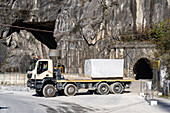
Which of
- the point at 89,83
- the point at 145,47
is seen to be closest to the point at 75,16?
the point at 145,47

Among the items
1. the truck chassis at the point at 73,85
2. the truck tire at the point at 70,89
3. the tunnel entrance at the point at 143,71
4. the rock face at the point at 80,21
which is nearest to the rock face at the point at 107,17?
the rock face at the point at 80,21

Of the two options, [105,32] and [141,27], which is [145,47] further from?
[105,32]

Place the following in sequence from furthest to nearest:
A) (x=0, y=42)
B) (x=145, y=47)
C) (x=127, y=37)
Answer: (x=0, y=42), (x=127, y=37), (x=145, y=47)

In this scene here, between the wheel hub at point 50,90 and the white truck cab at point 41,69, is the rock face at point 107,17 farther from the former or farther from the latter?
the wheel hub at point 50,90

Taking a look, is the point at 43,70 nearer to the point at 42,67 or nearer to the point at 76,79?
the point at 42,67

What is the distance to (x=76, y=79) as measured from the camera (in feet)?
71.1

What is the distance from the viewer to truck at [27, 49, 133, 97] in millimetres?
20656

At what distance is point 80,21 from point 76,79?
26593mm

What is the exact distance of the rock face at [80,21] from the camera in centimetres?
4247

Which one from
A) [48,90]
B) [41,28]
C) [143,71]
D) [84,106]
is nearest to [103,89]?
[48,90]

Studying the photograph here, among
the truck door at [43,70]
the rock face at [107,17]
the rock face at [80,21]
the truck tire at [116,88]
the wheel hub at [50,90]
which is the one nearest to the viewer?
the truck door at [43,70]

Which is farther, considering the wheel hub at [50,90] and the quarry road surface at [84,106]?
the wheel hub at [50,90]

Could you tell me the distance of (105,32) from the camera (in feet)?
145

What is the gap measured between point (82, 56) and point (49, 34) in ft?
Answer: 52.9
